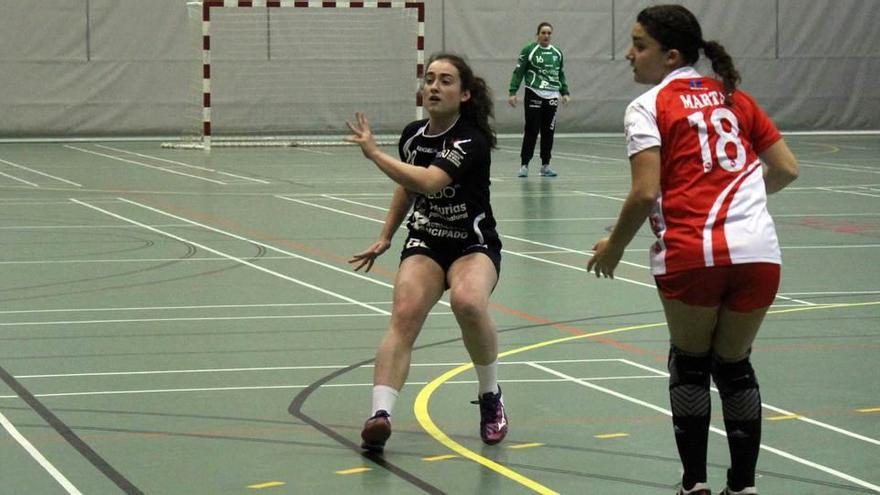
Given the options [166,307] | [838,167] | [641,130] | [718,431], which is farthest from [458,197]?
[838,167]

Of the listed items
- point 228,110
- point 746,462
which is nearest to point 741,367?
point 746,462

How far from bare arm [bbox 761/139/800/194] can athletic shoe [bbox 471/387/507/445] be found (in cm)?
170

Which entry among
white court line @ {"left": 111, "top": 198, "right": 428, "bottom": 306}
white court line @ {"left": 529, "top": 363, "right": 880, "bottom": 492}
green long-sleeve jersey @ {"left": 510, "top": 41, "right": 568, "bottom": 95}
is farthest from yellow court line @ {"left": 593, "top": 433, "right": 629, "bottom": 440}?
green long-sleeve jersey @ {"left": 510, "top": 41, "right": 568, "bottom": 95}

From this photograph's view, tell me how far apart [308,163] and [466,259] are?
59.5 ft

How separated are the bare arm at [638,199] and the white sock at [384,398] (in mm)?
1557

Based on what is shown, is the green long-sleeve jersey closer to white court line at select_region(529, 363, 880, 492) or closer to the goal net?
the goal net

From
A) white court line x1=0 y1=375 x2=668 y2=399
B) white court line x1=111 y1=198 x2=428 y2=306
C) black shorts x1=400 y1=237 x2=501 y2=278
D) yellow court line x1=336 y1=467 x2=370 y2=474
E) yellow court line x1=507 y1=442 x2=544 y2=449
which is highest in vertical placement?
black shorts x1=400 y1=237 x2=501 y2=278

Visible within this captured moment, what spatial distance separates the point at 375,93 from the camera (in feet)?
104

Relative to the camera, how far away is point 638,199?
16.4 feet

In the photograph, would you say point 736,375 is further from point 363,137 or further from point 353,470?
point 363,137

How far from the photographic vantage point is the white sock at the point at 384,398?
6344 millimetres

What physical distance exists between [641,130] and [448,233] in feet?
5.72

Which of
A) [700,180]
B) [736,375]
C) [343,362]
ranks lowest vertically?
[343,362]

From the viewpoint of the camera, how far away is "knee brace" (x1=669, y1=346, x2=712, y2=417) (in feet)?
17.4
